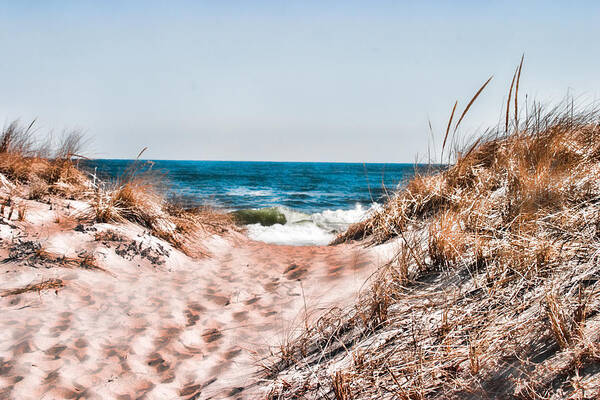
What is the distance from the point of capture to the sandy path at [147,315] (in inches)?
86.4

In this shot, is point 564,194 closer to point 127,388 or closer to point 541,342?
point 541,342

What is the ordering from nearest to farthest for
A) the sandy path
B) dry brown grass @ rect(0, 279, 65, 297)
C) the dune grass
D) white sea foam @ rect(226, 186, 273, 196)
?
the sandy path, dry brown grass @ rect(0, 279, 65, 297), the dune grass, white sea foam @ rect(226, 186, 273, 196)

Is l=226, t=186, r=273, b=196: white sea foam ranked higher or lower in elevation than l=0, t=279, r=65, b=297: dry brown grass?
higher

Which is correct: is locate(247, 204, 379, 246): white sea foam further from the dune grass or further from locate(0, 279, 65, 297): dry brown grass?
locate(0, 279, 65, 297): dry brown grass

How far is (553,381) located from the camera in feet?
4.47

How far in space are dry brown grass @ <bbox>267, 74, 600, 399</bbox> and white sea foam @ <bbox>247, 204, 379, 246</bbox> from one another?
3954 mm

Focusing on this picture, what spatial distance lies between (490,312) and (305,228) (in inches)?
322

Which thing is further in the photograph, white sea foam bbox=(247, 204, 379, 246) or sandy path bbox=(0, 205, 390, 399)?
white sea foam bbox=(247, 204, 379, 246)

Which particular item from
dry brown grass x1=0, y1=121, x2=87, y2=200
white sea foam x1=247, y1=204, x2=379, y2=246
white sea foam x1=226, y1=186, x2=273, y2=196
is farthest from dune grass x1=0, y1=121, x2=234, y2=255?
white sea foam x1=226, y1=186, x2=273, y2=196

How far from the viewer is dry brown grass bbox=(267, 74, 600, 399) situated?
1.49m

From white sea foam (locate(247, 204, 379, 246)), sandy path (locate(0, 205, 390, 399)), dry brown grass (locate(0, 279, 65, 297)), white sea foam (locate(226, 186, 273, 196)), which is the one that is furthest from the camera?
white sea foam (locate(226, 186, 273, 196))

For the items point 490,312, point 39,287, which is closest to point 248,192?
point 39,287

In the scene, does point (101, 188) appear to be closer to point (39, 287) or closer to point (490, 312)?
point (39, 287)

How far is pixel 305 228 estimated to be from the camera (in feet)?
32.8
